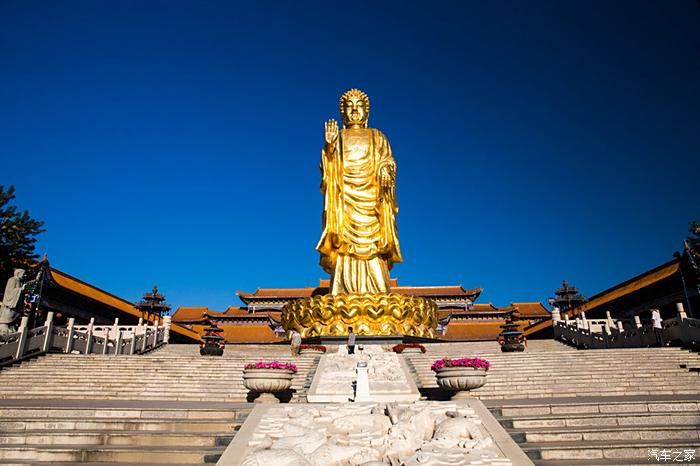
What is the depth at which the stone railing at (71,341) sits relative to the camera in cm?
1184

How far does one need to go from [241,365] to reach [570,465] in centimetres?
774

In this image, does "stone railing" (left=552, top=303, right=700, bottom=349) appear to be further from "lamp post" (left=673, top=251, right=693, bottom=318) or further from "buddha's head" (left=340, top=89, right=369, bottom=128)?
"buddha's head" (left=340, top=89, right=369, bottom=128)

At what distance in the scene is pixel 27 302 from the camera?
18.1 meters

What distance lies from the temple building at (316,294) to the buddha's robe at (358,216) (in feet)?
31.3

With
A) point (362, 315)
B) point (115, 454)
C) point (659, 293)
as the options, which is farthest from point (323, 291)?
point (115, 454)

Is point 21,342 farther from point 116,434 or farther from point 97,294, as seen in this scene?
Answer: point 97,294

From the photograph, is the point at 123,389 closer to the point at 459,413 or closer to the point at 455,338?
the point at 459,413

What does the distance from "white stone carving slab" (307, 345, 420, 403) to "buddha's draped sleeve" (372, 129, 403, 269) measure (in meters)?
6.74

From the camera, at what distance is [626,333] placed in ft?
47.5

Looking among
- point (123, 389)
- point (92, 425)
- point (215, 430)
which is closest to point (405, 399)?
point (215, 430)

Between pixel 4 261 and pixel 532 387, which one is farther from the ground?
pixel 4 261

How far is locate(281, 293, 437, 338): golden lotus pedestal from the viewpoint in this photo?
15.6 metres

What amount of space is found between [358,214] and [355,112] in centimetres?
428

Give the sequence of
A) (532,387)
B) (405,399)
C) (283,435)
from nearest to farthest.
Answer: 1. (283,435)
2. (405,399)
3. (532,387)
